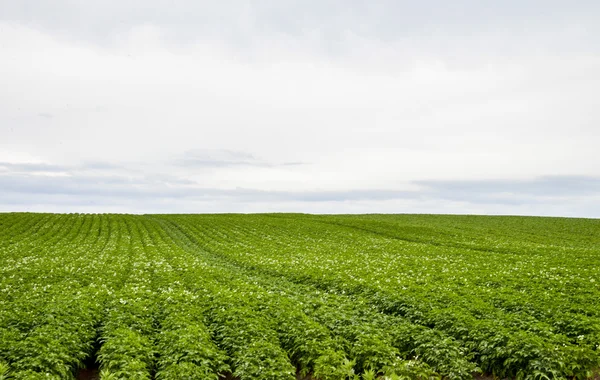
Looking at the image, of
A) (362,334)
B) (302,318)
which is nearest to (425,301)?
(362,334)

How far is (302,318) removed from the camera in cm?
1628

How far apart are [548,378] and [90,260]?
3265cm

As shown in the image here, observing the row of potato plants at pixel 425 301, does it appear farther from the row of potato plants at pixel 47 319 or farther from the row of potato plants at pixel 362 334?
the row of potato plants at pixel 47 319

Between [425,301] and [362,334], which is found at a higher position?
[425,301]

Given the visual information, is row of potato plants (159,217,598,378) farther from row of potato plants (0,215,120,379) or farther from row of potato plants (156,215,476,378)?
row of potato plants (0,215,120,379)

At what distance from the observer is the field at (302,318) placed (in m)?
12.3

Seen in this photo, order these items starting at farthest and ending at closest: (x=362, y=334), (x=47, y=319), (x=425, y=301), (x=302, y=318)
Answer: (x=425, y=301)
(x=302, y=318)
(x=47, y=319)
(x=362, y=334)

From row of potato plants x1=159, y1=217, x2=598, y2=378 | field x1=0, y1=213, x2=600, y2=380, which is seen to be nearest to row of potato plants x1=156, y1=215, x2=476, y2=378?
field x1=0, y1=213, x2=600, y2=380

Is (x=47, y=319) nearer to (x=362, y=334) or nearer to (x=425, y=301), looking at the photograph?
(x=362, y=334)

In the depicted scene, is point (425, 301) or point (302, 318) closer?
point (302, 318)

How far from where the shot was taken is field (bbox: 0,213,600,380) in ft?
40.2

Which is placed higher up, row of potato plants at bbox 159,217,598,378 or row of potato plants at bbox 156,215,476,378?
row of potato plants at bbox 159,217,598,378

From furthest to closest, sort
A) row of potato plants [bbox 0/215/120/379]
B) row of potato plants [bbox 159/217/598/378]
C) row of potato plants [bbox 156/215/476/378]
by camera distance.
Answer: row of potato plants [bbox 156/215/476/378] < row of potato plants [bbox 0/215/120/379] < row of potato plants [bbox 159/217/598/378]

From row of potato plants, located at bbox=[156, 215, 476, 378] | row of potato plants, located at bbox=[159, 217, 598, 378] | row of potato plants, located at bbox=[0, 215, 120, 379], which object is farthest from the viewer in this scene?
row of potato plants, located at bbox=[156, 215, 476, 378]
